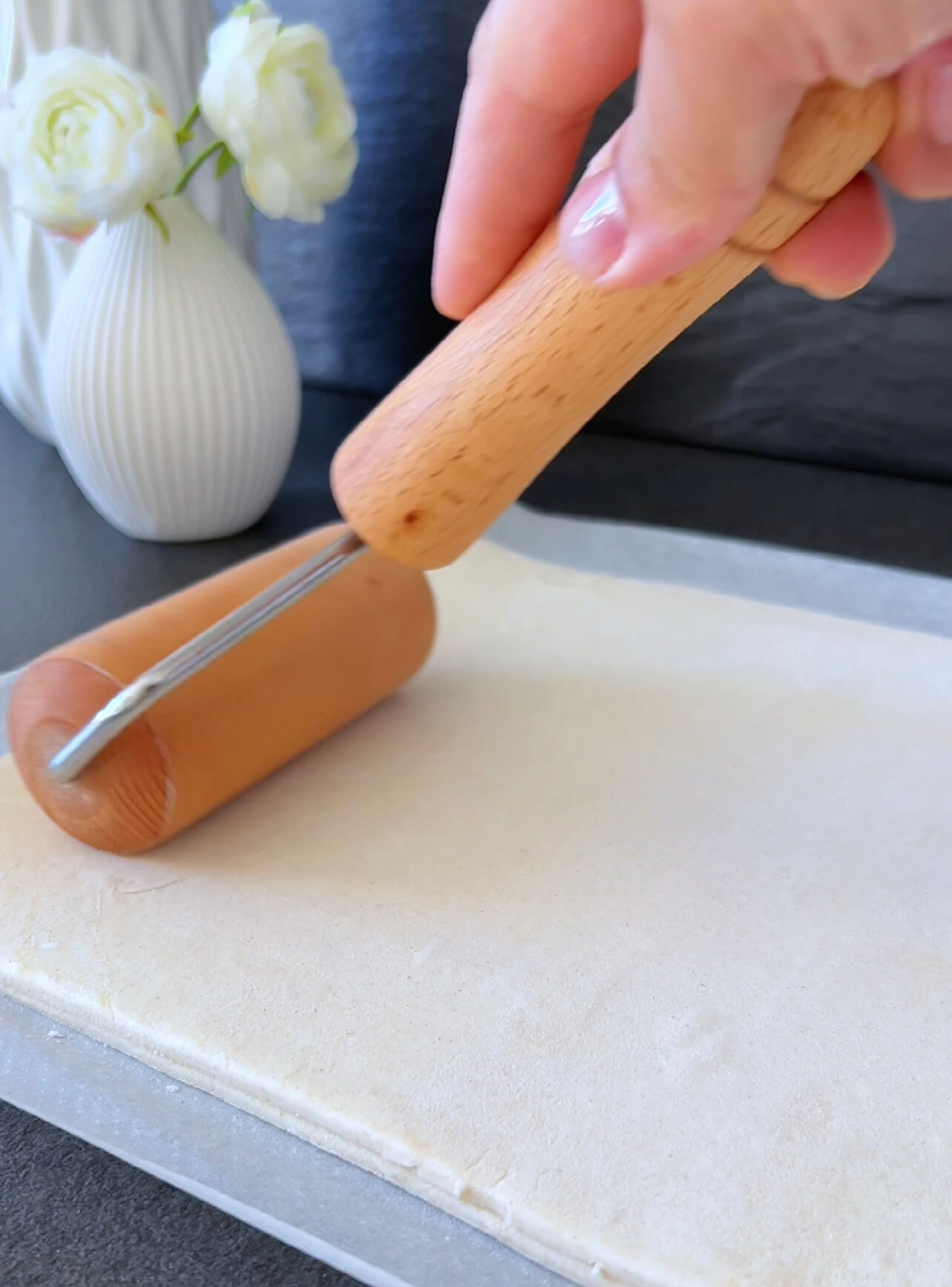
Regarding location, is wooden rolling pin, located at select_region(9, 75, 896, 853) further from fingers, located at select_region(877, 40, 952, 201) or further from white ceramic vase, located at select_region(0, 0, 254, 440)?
white ceramic vase, located at select_region(0, 0, 254, 440)

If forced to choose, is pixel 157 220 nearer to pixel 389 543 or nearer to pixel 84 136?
pixel 84 136

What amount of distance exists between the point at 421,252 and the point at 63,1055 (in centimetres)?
85

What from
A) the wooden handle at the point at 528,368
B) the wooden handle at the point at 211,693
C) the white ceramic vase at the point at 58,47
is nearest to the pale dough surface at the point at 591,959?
the wooden handle at the point at 211,693

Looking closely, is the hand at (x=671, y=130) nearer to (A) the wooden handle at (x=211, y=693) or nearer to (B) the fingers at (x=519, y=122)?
(B) the fingers at (x=519, y=122)

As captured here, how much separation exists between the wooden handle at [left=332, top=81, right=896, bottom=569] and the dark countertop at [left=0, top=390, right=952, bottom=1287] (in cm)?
25

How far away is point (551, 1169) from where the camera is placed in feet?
1.16

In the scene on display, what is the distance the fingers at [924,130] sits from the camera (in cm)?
29

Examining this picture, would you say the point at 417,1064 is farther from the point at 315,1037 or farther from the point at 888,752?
the point at 888,752

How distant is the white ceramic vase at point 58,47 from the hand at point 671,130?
593 mm

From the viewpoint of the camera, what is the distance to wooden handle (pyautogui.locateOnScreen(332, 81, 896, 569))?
299mm

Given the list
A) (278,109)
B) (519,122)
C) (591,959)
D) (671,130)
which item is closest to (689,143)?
(671,130)

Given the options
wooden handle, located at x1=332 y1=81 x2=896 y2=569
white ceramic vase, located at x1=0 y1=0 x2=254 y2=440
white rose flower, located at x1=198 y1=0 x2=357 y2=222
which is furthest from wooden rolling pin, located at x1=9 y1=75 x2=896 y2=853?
white ceramic vase, located at x1=0 y1=0 x2=254 y2=440

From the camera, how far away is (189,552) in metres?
0.86

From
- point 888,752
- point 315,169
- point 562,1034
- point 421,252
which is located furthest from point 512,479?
point 421,252
